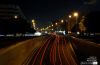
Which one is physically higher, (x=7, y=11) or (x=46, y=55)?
(x=7, y=11)

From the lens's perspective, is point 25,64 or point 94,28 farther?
point 94,28

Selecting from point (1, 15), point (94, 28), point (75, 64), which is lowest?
point (75, 64)

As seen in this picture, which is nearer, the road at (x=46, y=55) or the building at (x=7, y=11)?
the road at (x=46, y=55)

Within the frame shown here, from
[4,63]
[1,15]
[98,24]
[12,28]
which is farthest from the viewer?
[1,15]

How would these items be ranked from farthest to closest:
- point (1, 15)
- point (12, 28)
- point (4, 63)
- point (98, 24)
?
1. point (1, 15)
2. point (12, 28)
3. point (98, 24)
4. point (4, 63)

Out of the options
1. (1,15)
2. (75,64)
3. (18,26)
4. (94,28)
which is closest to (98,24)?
(94,28)

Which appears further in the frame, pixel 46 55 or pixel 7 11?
pixel 7 11

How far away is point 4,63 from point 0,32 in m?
76.0

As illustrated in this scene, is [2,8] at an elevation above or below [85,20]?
above

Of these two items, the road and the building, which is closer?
the road

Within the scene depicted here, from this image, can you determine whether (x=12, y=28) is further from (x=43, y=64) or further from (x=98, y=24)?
(x=43, y=64)

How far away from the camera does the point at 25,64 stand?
27812mm

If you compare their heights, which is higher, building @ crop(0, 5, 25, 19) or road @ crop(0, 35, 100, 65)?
building @ crop(0, 5, 25, 19)

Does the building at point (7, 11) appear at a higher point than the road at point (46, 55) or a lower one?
higher
